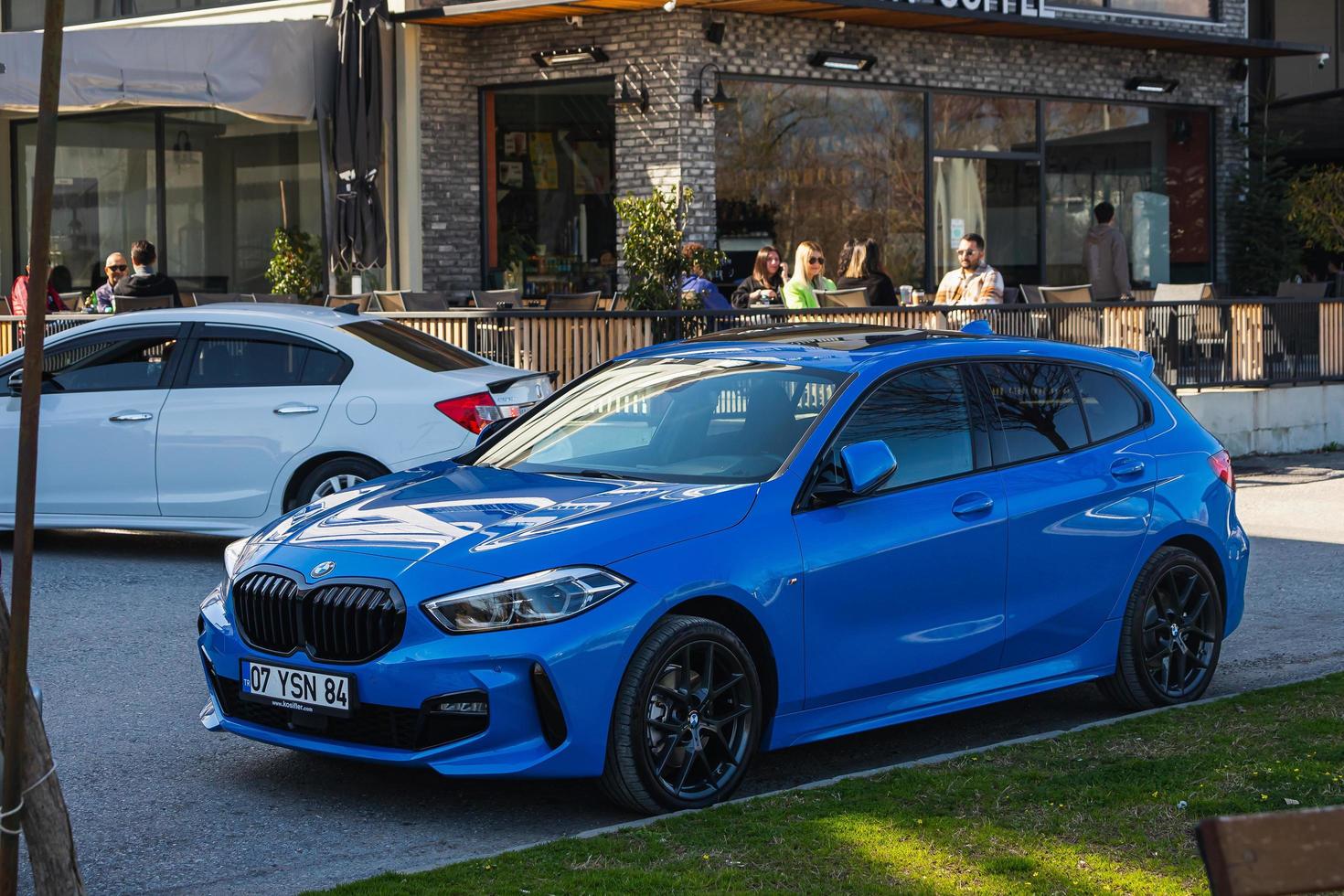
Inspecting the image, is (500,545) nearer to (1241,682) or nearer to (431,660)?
(431,660)

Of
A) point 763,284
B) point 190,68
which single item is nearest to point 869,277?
point 763,284

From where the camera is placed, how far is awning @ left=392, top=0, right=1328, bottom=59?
63.5 feet

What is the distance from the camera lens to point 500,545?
5.85 m

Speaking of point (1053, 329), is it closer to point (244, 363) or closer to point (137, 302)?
point (244, 363)

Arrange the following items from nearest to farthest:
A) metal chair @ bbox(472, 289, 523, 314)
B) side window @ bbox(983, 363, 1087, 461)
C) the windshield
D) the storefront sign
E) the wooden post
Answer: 1. the wooden post
2. the windshield
3. side window @ bbox(983, 363, 1087, 461)
4. metal chair @ bbox(472, 289, 523, 314)
5. the storefront sign

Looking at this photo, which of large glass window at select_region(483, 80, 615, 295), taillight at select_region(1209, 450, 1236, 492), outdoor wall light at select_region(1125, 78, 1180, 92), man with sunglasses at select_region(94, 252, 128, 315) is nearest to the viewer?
taillight at select_region(1209, 450, 1236, 492)

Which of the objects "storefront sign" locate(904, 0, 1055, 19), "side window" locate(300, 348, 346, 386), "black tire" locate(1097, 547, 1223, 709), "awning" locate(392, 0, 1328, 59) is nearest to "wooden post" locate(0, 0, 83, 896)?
"black tire" locate(1097, 547, 1223, 709)

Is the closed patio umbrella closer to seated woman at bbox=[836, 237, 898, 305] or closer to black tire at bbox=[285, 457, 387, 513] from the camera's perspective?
seated woman at bbox=[836, 237, 898, 305]

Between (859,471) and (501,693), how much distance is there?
4.91ft

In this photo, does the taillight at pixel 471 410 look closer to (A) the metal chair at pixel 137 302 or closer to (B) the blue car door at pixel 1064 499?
(B) the blue car door at pixel 1064 499

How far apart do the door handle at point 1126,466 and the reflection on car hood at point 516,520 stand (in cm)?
183

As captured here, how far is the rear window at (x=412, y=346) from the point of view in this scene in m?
11.4

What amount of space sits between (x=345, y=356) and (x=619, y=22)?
980 centimetres

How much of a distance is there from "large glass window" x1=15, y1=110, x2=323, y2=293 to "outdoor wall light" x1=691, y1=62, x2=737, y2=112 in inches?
201
